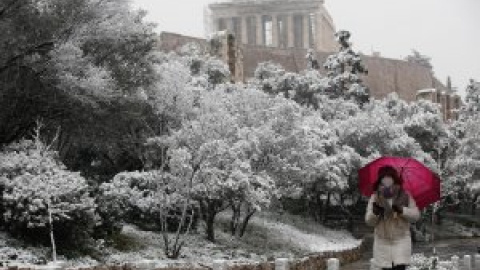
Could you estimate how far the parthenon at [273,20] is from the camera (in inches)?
4045

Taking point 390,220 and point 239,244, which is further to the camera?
point 239,244

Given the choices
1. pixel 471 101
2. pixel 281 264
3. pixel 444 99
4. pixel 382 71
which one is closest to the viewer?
pixel 281 264

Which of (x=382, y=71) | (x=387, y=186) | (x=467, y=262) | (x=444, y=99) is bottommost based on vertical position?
(x=467, y=262)

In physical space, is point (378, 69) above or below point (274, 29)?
below

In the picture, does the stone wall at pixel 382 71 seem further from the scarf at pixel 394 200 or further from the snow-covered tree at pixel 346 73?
the scarf at pixel 394 200

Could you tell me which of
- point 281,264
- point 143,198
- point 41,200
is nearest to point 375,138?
point 143,198

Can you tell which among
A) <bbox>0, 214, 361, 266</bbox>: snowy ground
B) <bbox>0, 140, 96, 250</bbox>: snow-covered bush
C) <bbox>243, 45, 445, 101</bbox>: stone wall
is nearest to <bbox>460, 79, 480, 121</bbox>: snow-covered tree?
<bbox>0, 214, 361, 266</bbox>: snowy ground

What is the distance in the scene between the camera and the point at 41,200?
57.7ft

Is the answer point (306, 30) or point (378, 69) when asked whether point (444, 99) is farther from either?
point (306, 30)

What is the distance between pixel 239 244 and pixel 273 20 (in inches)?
3190

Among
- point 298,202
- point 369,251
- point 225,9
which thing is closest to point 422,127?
point 298,202

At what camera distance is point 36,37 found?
21.9 m

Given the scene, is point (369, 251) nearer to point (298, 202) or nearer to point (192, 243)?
point (298, 202)

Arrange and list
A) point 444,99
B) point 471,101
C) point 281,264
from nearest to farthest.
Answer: point 281,264 < point 471,101 < point 444,99
